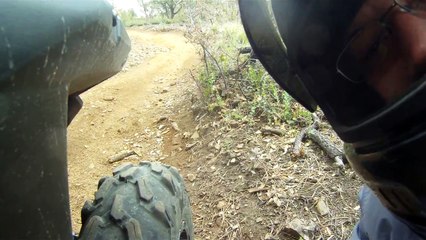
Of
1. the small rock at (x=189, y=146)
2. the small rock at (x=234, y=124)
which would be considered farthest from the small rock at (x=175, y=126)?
the small rock at (x=234, y=124)

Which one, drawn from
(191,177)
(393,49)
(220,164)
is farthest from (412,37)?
(191,177)

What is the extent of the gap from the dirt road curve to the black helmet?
9.07 feet

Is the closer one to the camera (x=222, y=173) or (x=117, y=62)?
(x=117, y=62)

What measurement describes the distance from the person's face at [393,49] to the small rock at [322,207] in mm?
1998

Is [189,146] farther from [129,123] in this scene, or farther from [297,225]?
[297,225]

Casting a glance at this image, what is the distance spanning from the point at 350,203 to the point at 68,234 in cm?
236

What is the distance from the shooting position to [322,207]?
9.61 feet

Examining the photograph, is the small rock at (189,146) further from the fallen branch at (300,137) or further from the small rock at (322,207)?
the small rock at (322,207)

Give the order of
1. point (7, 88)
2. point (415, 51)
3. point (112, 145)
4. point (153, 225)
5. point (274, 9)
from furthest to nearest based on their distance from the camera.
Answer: point (112, 145) < point (153, 225) < point (274, 9) < point (415, 51) < point (7, 88)

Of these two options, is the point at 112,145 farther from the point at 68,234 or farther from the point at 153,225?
the point at 68,234

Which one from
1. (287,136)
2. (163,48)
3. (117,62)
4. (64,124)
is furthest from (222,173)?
(163,48)

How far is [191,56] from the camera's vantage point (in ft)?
30.8

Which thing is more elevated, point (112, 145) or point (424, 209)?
point (424, 209)

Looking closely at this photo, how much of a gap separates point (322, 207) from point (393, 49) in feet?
6.97
